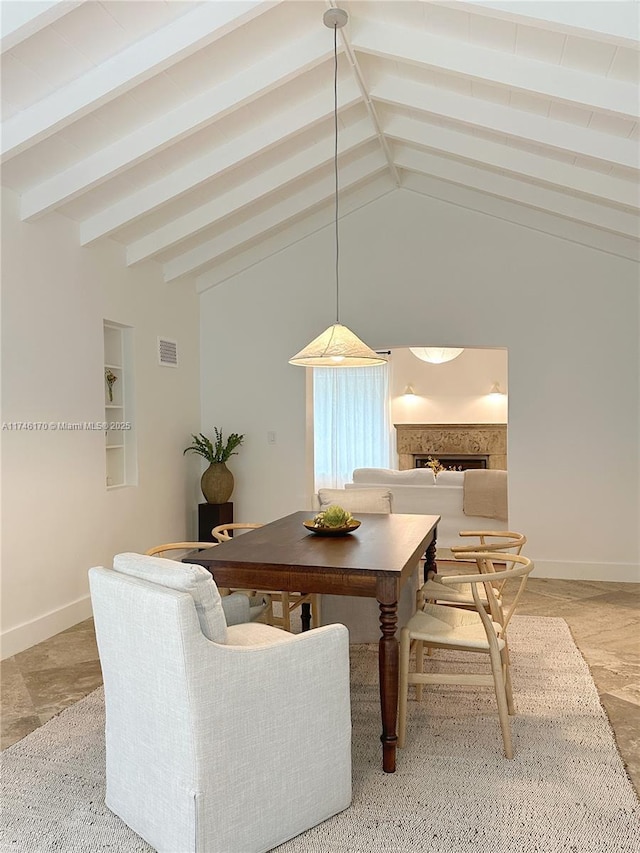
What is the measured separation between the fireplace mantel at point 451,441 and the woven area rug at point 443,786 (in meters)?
7.55

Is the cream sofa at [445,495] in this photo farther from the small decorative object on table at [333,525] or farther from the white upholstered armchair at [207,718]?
the white upholstered armchair at [207,718]

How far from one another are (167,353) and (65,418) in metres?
1.61

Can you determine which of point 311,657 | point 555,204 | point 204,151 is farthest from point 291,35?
point 311,657

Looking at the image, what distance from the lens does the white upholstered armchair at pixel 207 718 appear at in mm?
2033

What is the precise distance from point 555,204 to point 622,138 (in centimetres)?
131

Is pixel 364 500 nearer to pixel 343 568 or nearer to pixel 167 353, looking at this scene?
pixel 343 568

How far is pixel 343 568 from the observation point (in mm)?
2764

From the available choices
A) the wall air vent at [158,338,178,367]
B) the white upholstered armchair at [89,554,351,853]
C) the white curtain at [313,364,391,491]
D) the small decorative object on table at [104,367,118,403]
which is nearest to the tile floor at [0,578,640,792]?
the white upholstered armchair at [89,554,351,853]

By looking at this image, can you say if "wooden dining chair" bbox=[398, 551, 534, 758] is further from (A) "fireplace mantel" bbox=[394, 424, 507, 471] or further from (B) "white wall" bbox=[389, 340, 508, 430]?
(B) "white wall" bbox=[389, 340, 508, 430]

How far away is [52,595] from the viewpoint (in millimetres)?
4535

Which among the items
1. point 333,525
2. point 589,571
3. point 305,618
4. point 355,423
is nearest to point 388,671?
point 333,525

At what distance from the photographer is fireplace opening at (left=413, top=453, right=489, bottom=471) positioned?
35.9 ft

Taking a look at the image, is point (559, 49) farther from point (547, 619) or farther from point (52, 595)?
point (52, 595)

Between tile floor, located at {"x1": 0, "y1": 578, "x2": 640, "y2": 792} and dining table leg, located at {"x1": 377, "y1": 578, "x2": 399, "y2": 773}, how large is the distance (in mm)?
890
